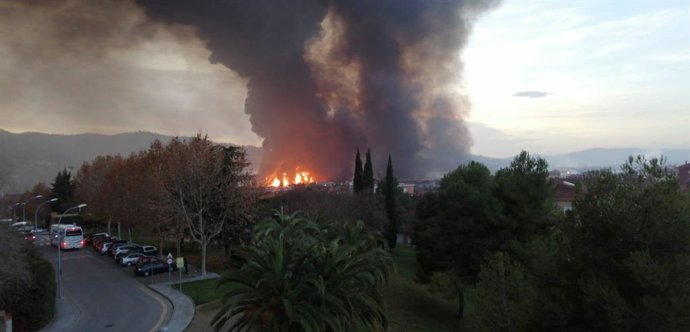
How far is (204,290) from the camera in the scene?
27.5 metres

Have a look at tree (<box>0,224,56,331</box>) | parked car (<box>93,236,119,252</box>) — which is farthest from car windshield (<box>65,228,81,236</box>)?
tree (<box>0,224,56,331</box>)

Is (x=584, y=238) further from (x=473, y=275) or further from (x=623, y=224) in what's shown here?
(x=473, y=275)

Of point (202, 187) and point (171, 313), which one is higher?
point (202, 187)

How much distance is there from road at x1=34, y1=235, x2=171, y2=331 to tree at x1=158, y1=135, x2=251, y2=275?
5220 millimetres

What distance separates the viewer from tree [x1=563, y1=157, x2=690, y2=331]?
11.1 metres

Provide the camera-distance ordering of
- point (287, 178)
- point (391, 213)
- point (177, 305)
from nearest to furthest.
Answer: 1. point (177, 305)
2. point (391, 213)
3. point (287, 178)

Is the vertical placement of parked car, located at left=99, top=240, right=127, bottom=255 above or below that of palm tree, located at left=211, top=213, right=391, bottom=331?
below

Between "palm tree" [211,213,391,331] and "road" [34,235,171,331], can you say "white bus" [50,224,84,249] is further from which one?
"palm tree" [211,213,391,331]

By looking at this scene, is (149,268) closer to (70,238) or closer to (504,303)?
(70,238)

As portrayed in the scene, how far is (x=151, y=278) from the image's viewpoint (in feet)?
104

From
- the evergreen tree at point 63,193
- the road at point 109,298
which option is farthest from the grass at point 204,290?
the evergreen tree at point 63,193

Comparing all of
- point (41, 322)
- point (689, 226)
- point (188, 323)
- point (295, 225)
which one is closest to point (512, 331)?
point (689, 226)

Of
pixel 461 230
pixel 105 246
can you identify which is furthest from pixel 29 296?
pixel 105 246

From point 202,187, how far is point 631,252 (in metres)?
27.2
